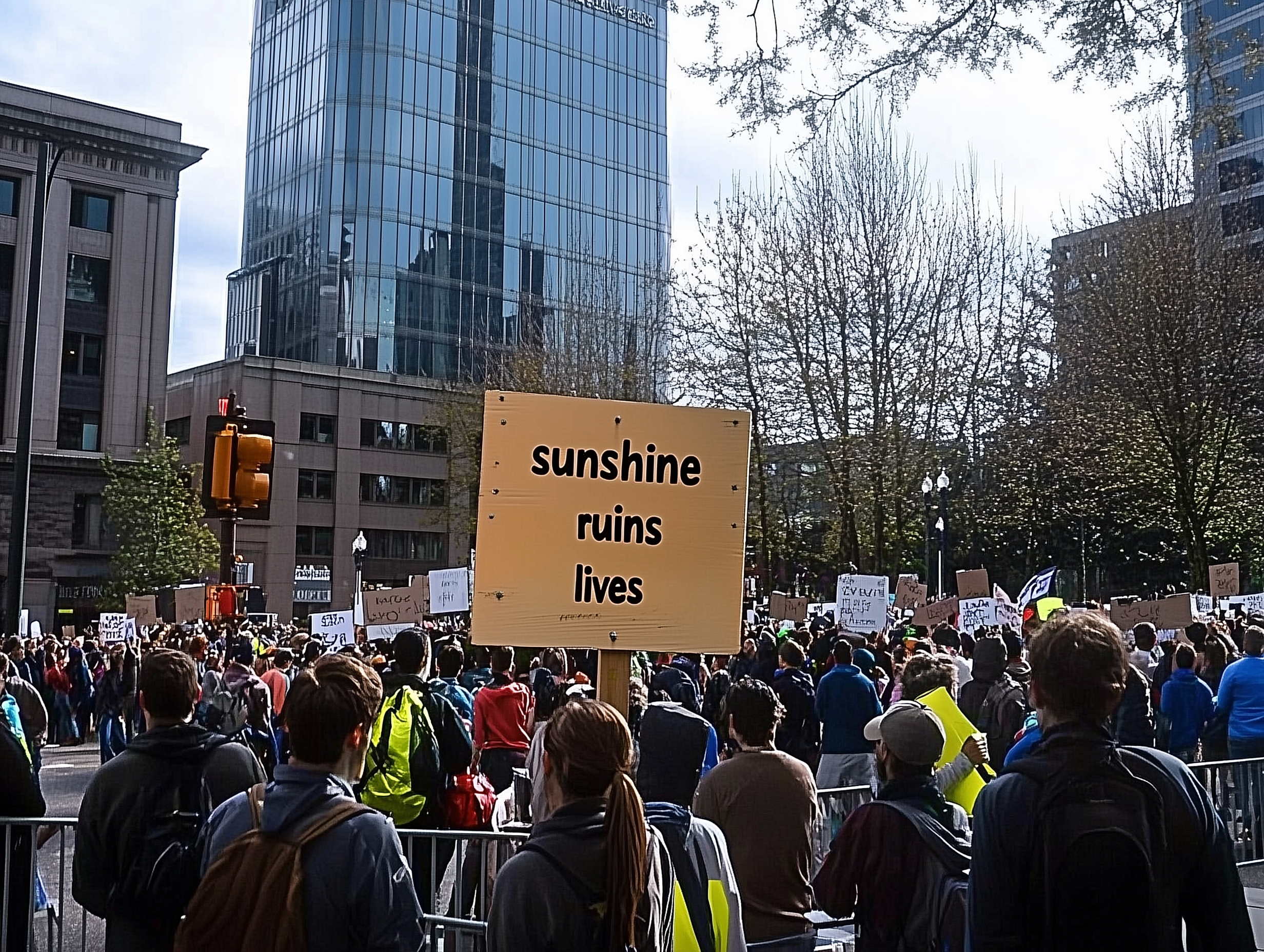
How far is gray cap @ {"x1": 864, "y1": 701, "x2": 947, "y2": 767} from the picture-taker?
425cm

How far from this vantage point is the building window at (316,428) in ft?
205

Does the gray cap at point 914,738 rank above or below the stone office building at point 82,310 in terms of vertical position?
below

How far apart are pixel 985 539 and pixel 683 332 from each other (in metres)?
17.6

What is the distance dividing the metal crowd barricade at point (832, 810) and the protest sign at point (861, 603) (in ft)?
36.2

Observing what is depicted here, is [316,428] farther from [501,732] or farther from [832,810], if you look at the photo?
[832,810]

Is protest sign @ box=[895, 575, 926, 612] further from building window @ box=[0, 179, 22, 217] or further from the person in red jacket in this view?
building window @ box=[0, 179, 22, 217]

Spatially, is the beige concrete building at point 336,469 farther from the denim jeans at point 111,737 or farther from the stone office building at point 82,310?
the denim jeans at point 111,737

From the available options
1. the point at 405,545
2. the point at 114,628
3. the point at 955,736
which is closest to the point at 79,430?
the point at 405,545

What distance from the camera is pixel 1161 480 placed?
30328mm

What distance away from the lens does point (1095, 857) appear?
9.47 feet

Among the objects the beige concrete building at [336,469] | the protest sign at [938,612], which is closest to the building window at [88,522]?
the beige concrete building at [336,469]

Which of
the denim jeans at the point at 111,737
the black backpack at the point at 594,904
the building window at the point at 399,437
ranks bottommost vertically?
the denim jeans at the point at 111,737

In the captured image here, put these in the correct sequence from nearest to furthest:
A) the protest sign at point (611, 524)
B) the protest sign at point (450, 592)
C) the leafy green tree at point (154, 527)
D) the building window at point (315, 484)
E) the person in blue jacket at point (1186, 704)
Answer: the protest sign at point (611, 524) → the person in blue jacket at point (1186, 704) → the protest sign at point (450, 592) → the leafy green tree at point (154, 527) → the building window at point (315, 484)

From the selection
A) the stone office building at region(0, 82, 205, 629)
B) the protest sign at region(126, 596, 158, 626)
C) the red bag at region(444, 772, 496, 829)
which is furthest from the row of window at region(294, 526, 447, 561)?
the red bag at region(444, 772, 496, 829)
